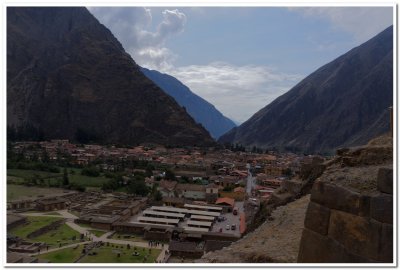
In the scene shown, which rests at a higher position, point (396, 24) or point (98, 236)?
point (396, 24)

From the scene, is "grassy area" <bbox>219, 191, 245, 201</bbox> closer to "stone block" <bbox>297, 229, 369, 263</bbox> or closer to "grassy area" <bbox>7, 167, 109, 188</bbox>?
"grassy area" <bbox>7, 167, 109, 188</bbox>

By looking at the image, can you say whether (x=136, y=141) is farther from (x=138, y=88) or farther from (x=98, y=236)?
(x=98, y=236)

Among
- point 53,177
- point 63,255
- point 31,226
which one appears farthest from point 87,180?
point 63,255

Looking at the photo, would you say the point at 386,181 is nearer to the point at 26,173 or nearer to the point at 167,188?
the point at 167,188

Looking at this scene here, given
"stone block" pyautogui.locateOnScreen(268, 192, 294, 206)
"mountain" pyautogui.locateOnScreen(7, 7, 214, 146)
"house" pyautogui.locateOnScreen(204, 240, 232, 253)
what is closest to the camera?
"stone block" pyautogui.locateOnScreen(268, 192, 294, 206)

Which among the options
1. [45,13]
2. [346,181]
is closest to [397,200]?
[346,181]

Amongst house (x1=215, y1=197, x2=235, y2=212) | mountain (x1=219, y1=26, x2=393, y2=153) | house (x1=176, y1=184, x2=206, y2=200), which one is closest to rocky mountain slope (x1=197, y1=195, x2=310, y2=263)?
house (x1=215, y1=197, x2=235, y2=212)

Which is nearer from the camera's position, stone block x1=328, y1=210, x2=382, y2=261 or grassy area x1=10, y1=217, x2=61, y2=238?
stone block x1=328, y1=210, x2=382, y2=261
